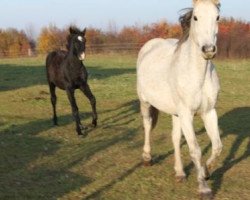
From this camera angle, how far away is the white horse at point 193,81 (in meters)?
5.36

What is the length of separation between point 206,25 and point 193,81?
28.7 inches

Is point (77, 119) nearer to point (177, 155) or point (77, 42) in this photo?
point (77, 42)

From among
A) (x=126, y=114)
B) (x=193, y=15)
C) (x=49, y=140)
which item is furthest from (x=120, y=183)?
(x=126, y=114)

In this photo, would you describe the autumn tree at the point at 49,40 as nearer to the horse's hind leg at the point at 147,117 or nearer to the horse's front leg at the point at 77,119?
the horse's front leg at the point at 77,119

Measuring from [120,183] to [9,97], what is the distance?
10.3 meters

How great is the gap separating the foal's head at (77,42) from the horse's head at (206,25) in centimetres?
503

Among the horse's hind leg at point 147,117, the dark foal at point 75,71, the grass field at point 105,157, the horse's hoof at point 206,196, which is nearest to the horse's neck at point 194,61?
the horse's hoof at point 206,196

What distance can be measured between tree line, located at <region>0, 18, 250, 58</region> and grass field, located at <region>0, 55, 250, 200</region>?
23804 mm

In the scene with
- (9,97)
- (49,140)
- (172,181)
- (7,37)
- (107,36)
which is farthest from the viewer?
(7,37)

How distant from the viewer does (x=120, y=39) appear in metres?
50.9

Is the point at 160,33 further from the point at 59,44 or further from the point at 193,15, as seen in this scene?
the point at 193,15

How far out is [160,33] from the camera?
48.8 meters

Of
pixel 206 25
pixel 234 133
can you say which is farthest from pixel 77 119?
pixel 206 25

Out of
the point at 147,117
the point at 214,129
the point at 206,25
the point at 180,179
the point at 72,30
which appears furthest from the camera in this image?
the point at 72,30
